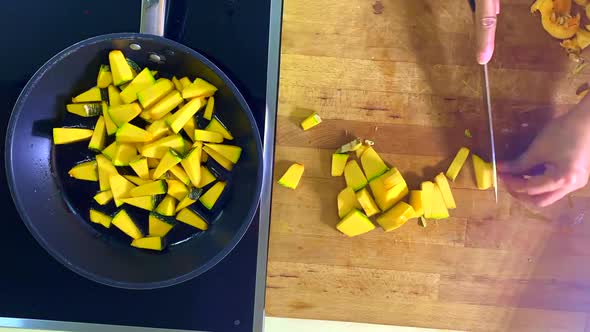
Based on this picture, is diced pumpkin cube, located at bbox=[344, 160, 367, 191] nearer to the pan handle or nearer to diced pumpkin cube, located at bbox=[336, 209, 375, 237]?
diced pumpkin cube, located at bbox=[336, 209, 375, 237]

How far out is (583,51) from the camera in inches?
40.5

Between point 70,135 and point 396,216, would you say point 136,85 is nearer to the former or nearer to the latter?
point 70,135

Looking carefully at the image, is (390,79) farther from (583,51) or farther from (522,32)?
(583,51)

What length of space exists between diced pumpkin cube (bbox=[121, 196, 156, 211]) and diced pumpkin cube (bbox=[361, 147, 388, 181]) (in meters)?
0.44

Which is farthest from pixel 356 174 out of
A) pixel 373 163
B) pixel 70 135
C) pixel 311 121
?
pixel 70 135

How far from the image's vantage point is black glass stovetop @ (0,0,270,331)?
1025 mm

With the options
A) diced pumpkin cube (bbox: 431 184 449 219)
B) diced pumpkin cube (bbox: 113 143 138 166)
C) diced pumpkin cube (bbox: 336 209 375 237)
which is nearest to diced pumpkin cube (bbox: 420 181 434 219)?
diced pumpkin cube (bbox: 431 184 449 219)

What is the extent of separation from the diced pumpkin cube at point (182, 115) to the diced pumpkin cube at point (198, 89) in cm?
1

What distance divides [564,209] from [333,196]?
0.48m

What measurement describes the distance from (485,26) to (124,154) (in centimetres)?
75

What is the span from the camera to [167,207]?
39.2 inches

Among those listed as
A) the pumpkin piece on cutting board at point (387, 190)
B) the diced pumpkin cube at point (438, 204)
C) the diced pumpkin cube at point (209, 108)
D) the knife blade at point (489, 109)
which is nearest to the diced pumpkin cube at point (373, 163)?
the pumpkin piece on cutting board at point (387, 190)

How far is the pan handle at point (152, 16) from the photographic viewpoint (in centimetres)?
90

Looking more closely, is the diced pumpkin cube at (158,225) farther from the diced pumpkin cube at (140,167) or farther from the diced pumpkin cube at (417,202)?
the diced pumpkin cube at (417,202)
